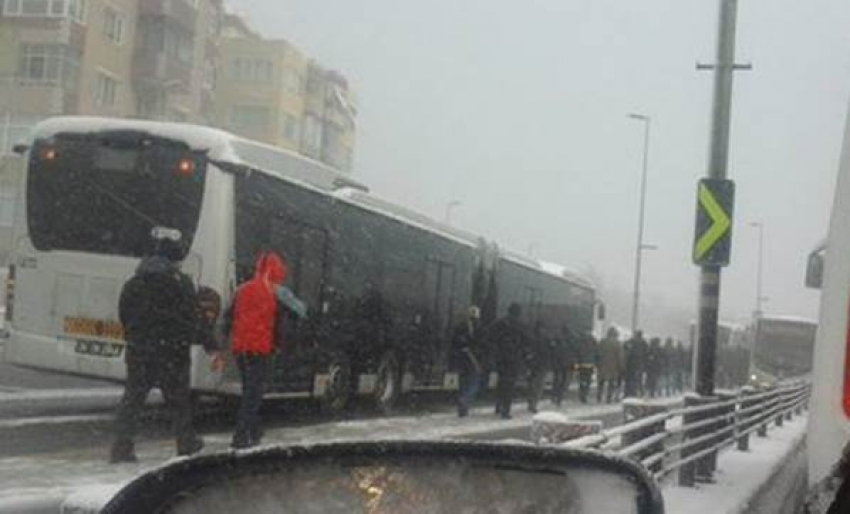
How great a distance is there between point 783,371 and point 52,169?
109ft

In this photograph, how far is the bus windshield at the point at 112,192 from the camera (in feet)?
44.0

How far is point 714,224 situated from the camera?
12641 millimetres

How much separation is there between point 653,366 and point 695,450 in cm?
2193

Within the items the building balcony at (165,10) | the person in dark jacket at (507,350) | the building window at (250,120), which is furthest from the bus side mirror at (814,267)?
the building window at (250,120)

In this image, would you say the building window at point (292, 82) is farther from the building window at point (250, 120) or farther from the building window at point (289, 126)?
the building window at point (250, 120)

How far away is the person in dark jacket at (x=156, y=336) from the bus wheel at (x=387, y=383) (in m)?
7.35

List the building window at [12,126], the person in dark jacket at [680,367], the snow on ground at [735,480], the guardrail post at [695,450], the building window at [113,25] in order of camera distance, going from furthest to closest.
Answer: the building window at [113,25]
the building window at [12,126]
the person in dark jacket at [680,367]
the guardrail post at [695,450]
the snow on ground at [735,480]

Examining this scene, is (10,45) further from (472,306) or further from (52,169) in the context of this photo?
(52,169)

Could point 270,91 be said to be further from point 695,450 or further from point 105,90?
point 695,450

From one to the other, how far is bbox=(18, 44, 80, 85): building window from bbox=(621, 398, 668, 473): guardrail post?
44.9m

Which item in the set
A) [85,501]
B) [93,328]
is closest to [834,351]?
[85,501]

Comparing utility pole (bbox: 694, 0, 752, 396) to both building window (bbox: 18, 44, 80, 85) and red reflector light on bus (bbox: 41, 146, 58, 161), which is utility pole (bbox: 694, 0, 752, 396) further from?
building window (bbox: 18, 44, 80, 85)

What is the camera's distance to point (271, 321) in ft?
36.3

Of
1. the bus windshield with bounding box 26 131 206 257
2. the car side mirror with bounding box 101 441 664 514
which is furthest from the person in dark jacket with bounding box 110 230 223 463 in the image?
the car side mirror with bounding box 101 441 664 514
